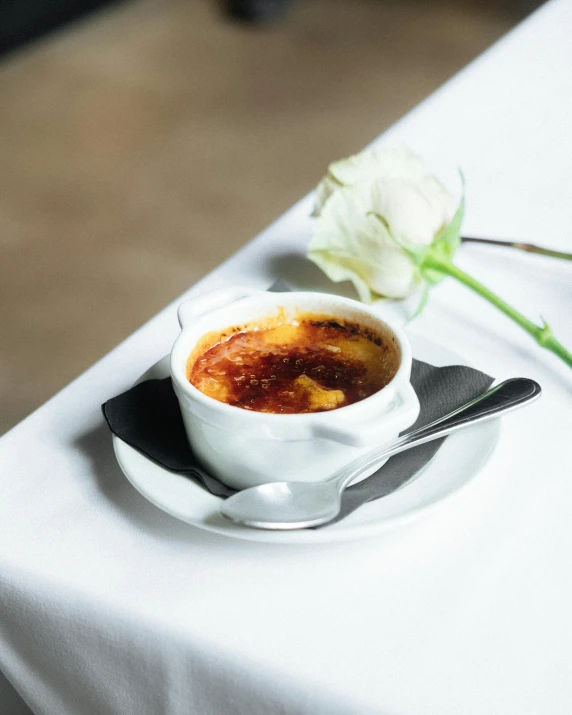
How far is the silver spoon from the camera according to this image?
0.50 meters

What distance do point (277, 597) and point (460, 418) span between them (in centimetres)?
18

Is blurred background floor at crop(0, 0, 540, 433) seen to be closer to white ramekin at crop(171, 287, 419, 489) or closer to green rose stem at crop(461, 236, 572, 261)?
green rose stem at crop(461, 236, 572, 261)

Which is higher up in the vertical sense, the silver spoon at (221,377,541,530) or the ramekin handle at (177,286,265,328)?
the ramekin handle at (177,286,265,328)

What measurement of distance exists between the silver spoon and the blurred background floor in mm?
1291

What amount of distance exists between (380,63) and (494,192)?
8.66 ft

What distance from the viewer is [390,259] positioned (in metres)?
0.75

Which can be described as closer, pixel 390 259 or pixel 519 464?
pixel 519 464

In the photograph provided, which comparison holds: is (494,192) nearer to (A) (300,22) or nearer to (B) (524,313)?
(B) (524,313)

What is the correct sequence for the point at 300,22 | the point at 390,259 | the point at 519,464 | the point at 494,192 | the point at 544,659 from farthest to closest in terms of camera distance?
the point at 300,22, the point at 494,192, the point at 390,259, the point at 519,464, the point at 544,659

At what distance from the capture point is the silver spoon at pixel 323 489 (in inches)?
19.8

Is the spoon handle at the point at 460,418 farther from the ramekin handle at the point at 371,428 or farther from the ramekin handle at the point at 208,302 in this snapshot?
the ramekin handle at the point at 208,302

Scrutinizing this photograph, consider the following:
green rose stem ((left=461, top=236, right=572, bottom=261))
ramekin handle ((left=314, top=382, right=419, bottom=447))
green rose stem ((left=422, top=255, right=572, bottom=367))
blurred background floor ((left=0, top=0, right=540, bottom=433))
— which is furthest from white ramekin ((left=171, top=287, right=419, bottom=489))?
blurred background floor ((left=0, top=0, right=540, bottom=433))

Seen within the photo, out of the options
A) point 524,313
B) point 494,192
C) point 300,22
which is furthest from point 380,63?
point 524,313

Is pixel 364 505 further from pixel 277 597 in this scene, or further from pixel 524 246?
pixel 524 246
